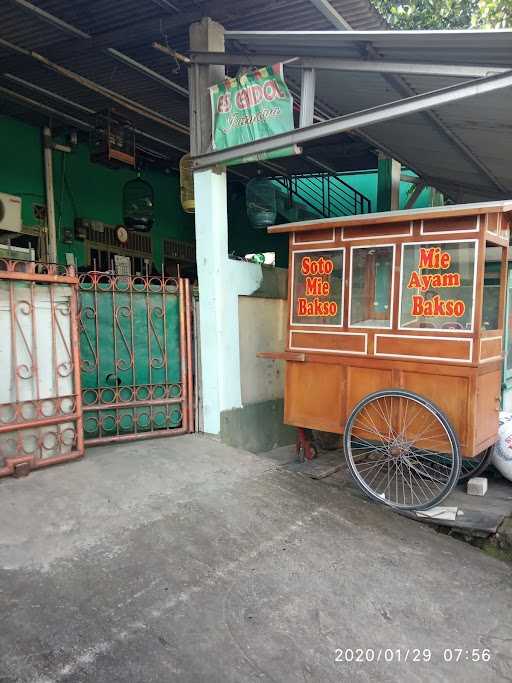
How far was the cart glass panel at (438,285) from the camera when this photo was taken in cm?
386

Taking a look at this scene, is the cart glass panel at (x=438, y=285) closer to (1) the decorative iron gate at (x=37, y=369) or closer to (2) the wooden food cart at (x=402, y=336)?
(2) the wooden food cart at (x=402, y=336)

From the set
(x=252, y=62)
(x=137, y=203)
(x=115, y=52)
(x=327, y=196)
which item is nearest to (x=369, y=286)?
(x=252, y=62)

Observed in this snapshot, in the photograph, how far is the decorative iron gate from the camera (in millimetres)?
3945

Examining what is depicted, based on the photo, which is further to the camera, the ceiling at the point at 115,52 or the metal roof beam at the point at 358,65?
the ceiling at the point at 115,52

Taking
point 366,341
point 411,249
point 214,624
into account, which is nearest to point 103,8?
point 411,249

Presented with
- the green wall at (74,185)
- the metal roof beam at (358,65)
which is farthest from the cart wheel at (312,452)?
the green wall at (74,185)

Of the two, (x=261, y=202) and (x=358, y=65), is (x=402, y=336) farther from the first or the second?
(x=261, y=202)

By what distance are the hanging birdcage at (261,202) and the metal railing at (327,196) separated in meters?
2.24

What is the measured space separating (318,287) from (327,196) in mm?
7834

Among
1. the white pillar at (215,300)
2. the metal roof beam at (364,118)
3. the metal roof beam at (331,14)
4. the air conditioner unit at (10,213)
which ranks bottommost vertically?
the white pillar at (215,300)

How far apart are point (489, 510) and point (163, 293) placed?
3.80 meters

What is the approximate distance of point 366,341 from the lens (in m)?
4.30

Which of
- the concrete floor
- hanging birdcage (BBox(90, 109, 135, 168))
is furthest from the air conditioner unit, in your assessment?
the concrete floor

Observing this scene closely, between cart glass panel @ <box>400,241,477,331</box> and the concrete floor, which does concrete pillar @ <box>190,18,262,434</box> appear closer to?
the concrete floor
